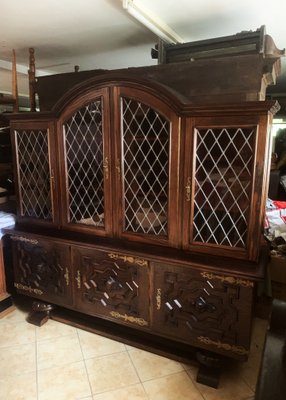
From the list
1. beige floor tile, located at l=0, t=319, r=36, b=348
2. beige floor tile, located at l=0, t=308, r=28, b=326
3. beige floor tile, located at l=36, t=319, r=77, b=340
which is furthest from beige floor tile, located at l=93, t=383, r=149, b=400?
beige floor tile, located at l=0, t=308, r=28, b=326

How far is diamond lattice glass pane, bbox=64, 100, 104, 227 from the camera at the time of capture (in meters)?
1.88

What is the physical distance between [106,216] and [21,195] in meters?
0.77

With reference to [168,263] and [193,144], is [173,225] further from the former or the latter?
[193,144]

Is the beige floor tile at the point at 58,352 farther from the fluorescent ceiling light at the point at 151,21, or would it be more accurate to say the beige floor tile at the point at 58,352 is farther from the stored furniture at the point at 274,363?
the fluorescent ceiling light at the point at 151,21

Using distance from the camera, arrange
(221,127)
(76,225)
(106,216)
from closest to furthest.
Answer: (221,127), (106,216), (76,225)

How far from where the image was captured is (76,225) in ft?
6.77

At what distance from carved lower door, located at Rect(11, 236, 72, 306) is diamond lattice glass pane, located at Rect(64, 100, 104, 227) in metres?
0.28

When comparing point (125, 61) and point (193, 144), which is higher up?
point (125, 61)

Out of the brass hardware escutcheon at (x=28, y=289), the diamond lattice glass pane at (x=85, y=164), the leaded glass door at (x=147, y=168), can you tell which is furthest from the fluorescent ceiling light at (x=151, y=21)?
the brass hardware escutcheon at (x=28, y=289)

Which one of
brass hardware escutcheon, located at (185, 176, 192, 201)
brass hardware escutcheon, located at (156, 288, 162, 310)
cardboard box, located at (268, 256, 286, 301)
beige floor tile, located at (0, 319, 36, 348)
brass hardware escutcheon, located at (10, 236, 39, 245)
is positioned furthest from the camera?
cardboard box, located at (268, 256, 286, 301)

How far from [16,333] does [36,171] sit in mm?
1179

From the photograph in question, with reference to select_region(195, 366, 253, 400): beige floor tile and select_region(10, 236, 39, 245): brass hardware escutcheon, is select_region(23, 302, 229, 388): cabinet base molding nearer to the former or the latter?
select_region(195, 366, 253, 400): beige floor tile

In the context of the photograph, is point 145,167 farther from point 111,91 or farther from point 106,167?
point 111,91

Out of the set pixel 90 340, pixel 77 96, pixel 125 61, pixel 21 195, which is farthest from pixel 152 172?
pixel 125 61
